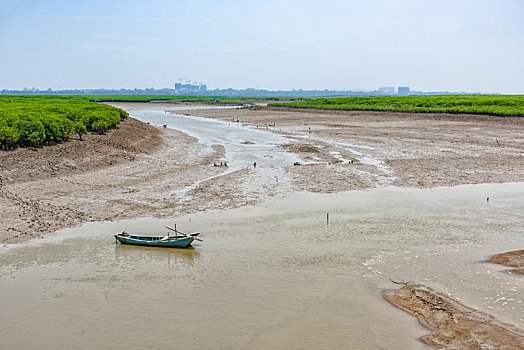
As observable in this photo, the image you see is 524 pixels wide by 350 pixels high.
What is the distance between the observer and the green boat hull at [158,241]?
51.4 feet

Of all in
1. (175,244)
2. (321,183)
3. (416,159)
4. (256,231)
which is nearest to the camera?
(175,244)

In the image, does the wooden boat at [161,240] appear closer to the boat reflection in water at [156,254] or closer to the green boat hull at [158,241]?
the green boat hull at [158,241]

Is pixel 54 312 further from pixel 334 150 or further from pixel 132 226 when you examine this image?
pixel 334 150

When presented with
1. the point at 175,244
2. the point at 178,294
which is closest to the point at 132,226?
the point at 175,244

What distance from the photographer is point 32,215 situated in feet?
61.1

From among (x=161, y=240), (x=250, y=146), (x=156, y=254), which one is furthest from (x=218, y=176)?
(x=250, y=146)

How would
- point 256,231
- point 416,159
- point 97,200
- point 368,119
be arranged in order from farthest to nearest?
point 368,119
point 416,159
point 97,200
point 256,231

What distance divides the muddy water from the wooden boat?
27cm

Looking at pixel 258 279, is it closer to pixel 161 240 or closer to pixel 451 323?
pixel 161 240

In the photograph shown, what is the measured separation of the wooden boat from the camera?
15.7 m

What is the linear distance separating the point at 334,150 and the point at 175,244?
2483 cm

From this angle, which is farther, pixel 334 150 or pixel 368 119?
pixel 368 119

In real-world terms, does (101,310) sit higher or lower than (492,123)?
lower

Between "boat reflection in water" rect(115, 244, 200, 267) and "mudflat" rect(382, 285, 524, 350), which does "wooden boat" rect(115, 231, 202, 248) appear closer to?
"boat reflection in water" rect(115, 244, 200, 267)
